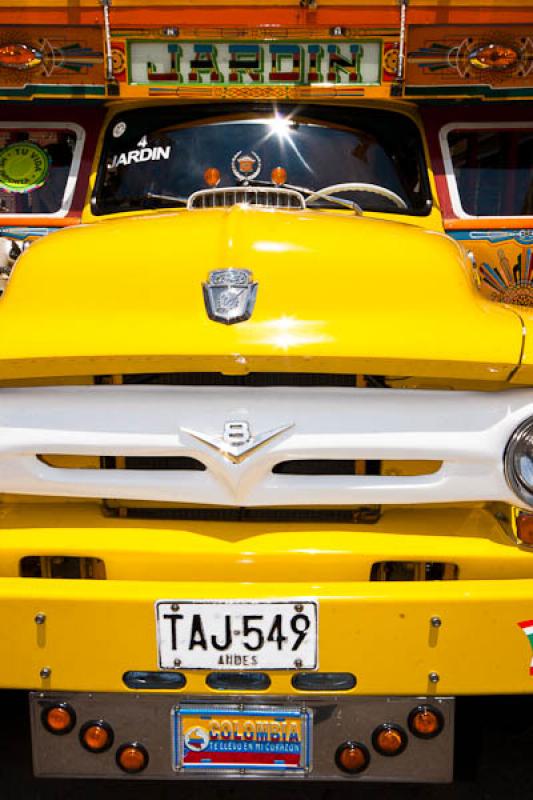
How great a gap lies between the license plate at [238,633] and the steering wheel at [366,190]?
2085 mm

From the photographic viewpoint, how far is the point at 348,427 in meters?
Result: 2.10

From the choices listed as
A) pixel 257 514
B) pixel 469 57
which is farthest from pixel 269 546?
pixel 469 57

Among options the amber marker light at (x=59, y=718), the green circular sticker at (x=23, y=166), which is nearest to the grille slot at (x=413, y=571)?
the amber marker light at (x=59, y=718)

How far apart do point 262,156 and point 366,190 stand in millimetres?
528

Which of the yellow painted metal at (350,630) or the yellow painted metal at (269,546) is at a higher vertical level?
the yellow painted metal at (269,546)

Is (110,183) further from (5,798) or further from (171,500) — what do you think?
(5,798)

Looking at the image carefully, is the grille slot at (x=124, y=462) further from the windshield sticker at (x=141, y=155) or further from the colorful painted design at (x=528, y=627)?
the windshield sticker at (x=141, y=155)

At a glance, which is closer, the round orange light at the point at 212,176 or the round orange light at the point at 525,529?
the round orange light at the point at 525,529

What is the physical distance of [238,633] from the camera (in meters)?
2.03

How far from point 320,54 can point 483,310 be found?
2.13 m

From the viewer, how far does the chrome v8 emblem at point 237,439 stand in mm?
2068

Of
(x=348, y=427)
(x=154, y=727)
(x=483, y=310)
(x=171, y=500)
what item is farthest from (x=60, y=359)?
(x=483, y=310)

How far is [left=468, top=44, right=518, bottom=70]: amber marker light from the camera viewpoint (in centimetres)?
384

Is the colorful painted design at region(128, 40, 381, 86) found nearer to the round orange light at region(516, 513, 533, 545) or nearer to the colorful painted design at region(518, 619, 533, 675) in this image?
the round orange light at region(516, 513, 533, 545)
